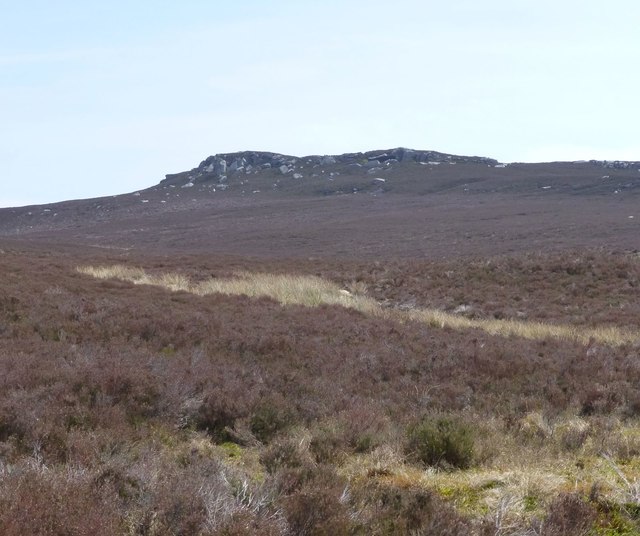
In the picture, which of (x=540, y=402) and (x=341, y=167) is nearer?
(x=540, y=402)

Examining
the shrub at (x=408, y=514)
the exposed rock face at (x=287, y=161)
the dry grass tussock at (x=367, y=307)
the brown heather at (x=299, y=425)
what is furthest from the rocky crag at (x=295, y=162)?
the shrub at (x=408, y=514)

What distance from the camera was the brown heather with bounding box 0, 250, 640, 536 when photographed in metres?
3.79

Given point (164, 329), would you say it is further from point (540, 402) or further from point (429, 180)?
point (429, 180)

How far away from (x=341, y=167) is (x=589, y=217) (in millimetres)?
74606

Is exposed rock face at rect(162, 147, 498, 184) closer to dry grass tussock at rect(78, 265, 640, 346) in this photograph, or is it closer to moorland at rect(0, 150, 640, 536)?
dry grass tussock at rect(78, 265, 640, 346)

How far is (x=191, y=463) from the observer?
4816mm

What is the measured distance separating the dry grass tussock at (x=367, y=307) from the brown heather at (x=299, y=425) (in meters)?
0.55

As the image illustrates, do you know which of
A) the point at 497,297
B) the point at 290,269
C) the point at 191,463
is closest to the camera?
the point at 191,463

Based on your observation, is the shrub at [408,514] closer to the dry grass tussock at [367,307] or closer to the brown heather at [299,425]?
the brown heather at [299,425]

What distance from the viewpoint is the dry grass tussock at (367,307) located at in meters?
16.3

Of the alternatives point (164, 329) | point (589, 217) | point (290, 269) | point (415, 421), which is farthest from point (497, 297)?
point (589, 217)

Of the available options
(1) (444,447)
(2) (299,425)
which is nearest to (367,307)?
(2) (299,425)

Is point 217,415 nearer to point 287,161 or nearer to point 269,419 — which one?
point 269,419

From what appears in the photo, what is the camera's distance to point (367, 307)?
65.5 ft
